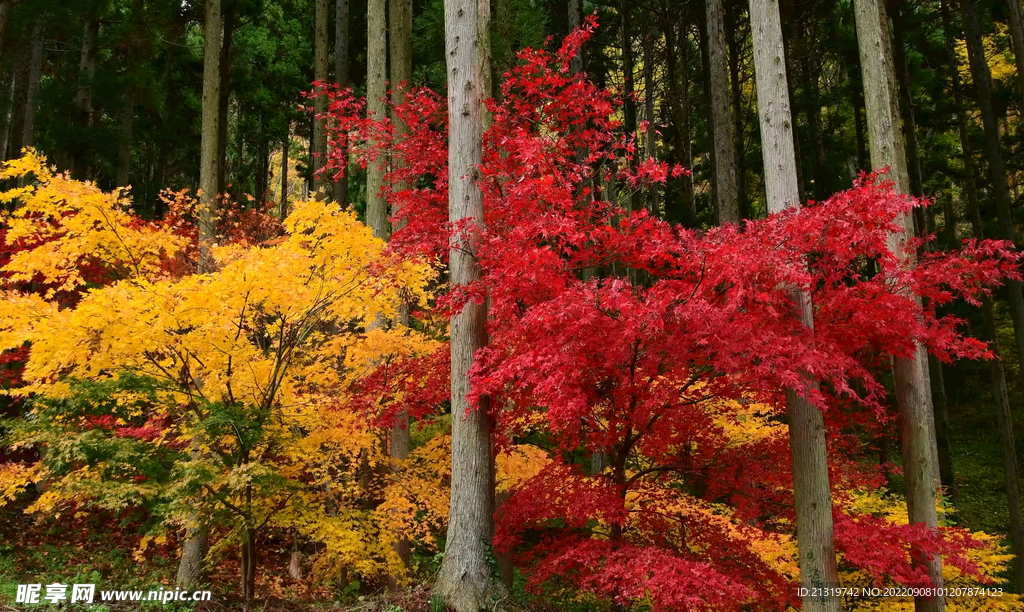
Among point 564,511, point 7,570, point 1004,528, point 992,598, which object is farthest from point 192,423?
point 1004,528

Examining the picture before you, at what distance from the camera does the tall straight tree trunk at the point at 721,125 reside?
841cm

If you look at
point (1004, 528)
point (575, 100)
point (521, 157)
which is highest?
point (575, 100)

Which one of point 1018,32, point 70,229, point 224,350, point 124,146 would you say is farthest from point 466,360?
point 124,146

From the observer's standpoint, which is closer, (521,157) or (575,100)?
(521,157)

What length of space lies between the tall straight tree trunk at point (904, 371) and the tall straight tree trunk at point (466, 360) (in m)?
3.90

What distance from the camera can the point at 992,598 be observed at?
7.30 meters

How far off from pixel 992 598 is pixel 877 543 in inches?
139

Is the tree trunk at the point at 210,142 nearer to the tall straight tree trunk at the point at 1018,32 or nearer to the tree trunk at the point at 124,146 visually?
the tree trunk at the point at 124,146

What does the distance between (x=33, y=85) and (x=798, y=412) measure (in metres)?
17.0

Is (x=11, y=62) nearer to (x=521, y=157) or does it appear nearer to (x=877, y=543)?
(x=521, y=157)

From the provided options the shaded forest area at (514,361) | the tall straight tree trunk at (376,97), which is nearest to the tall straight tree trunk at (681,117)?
the shaded forest area at (514,361)

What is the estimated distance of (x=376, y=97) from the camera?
28.1 feet

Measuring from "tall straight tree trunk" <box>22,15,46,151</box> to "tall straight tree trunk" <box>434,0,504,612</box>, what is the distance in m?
11.3

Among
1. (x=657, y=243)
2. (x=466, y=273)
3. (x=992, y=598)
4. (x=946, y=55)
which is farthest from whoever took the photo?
(x=946, y=55)
